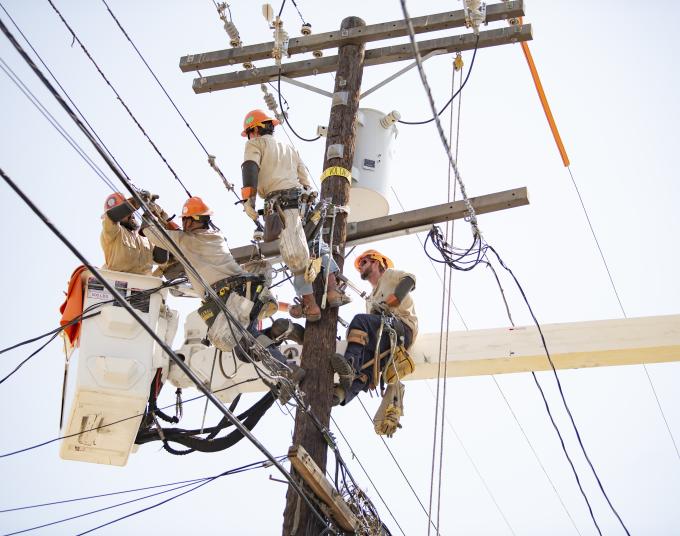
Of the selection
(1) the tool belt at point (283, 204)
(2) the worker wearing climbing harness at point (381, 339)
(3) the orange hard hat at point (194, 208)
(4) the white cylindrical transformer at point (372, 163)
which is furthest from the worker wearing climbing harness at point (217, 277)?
(4) the white cylindrical transformer at point (372, 163)

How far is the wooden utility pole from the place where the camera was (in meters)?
7.12

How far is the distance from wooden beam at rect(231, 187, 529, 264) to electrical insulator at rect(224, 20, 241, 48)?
2.08m

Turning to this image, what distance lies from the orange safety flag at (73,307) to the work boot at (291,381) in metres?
1.85

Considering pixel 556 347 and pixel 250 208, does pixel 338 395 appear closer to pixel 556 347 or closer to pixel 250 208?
pixel 250 208

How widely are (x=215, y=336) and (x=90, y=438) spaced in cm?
142

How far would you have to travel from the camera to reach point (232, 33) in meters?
9.88

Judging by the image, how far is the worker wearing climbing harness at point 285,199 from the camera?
26.0 ft

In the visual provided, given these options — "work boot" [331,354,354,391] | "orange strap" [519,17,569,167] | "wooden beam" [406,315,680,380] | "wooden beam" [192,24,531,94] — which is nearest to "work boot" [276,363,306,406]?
"work boot" [331,354,354,391]

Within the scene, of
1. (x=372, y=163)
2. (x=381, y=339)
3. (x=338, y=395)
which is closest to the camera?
(x=338, y=395)

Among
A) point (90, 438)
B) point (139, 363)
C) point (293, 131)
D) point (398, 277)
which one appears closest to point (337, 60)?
point (293, 131)

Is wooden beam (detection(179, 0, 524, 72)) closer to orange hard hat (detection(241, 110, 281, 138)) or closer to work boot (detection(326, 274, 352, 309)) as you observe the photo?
orange hard hat (detection(241, 110, 281, 138))

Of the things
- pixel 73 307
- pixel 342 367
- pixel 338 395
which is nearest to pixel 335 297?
pixel 342 367

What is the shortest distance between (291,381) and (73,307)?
204 centimetres

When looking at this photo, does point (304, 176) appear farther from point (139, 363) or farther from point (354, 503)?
point (354, 503)
